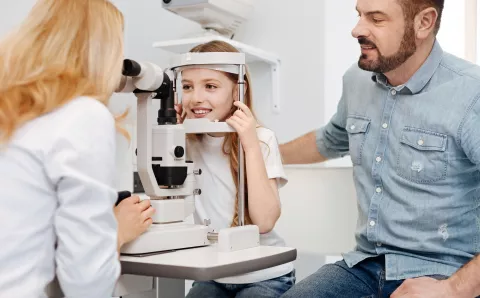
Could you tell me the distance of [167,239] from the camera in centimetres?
127

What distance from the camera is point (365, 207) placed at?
5.70ft

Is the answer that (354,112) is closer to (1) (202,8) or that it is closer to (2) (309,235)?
(2) (309,235)

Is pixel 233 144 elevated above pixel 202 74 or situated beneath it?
situated beneath

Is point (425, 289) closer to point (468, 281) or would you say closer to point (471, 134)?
point (468, 281)

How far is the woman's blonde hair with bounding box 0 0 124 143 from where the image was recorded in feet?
3.55

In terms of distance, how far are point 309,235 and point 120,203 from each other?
0.96 m

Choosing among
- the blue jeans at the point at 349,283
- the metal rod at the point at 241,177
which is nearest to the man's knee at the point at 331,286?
the blue jeans at the point at 349,283

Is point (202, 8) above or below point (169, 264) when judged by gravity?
above

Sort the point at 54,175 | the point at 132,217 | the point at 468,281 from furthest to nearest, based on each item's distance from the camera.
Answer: the point at 468,281
the point at 132,217
the point at 54,175

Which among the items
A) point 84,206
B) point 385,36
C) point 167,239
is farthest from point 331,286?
point 84,206

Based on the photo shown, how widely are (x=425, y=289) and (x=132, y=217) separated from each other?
2.38 feet

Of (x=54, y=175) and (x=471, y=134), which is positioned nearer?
(x=54, y=175)

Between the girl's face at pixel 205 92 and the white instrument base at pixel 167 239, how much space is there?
39 cm

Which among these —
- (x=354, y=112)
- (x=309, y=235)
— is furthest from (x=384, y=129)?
(x=309, y=235)
